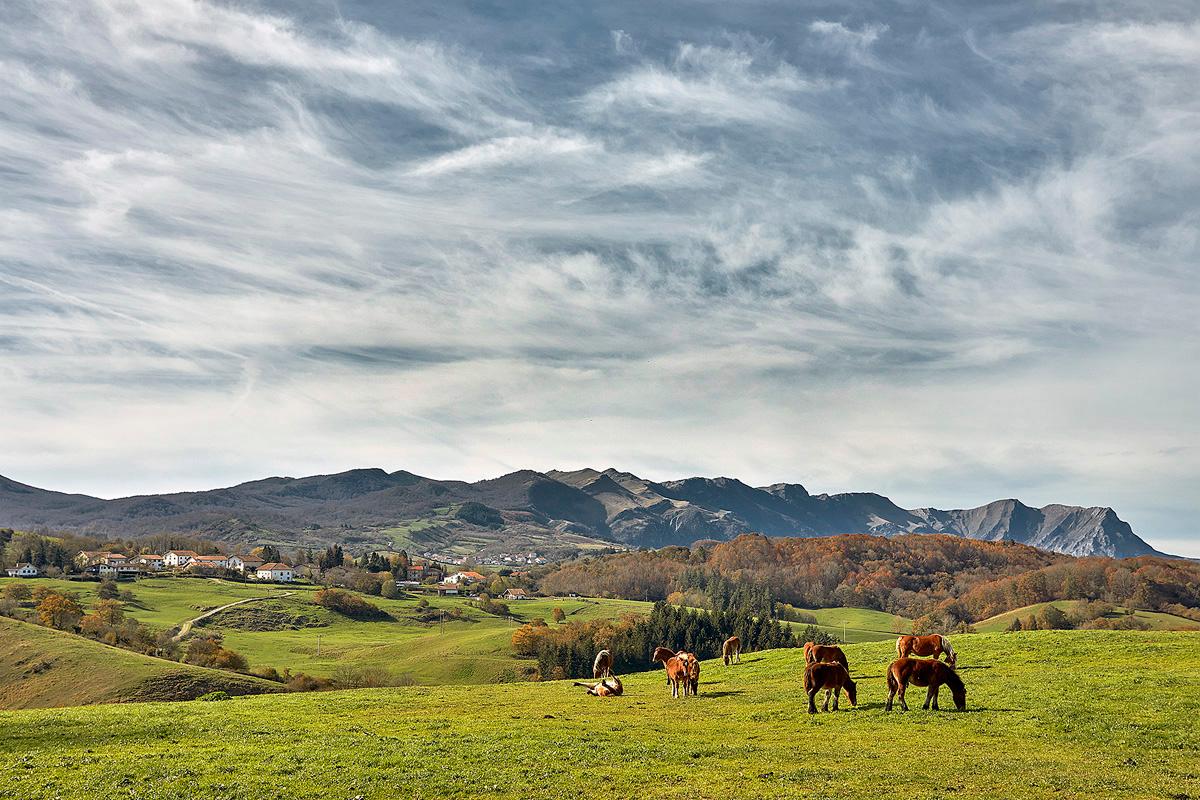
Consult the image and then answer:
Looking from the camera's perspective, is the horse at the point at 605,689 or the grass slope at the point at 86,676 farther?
the grass slope at the point at 86,676

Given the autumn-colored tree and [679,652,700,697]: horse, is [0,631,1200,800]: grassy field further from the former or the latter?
the autumn-colored tree

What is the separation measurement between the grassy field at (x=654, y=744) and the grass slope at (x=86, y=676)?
109ft

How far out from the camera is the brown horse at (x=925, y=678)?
105 feet

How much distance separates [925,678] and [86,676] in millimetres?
77203

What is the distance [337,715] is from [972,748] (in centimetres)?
2521

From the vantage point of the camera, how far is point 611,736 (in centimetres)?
2897

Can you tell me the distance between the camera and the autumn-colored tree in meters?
148

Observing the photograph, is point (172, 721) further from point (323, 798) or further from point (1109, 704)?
point (1109, 704)

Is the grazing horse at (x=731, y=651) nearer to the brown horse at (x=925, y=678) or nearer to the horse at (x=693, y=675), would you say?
the horse at (x=693, y=675)

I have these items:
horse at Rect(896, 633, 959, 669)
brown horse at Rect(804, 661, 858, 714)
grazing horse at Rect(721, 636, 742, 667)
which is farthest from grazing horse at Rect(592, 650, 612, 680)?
horse at Rect(896, 633, 959, 669)

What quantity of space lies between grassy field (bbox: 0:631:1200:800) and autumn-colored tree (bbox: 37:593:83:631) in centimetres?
13298

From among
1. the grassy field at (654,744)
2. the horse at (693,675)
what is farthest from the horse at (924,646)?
the horse at (693,675)

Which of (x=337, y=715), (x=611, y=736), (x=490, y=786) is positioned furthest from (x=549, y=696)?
(x=490, y=786)

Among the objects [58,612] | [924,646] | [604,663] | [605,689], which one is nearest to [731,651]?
[604,663]
